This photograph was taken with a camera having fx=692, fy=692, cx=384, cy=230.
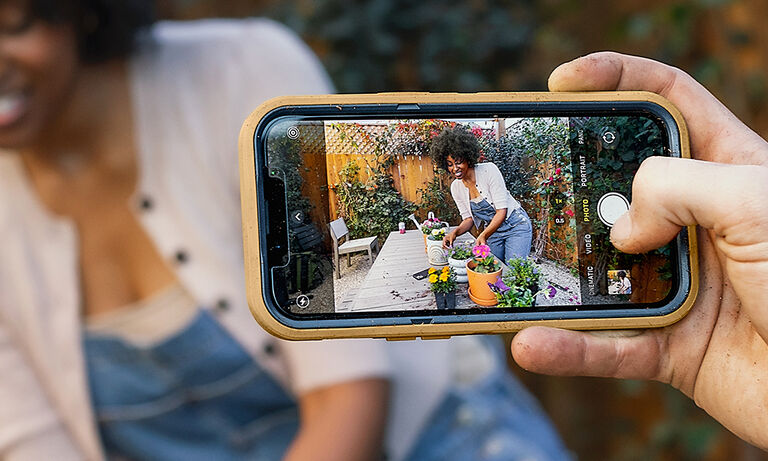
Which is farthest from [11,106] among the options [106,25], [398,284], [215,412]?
[398,284]

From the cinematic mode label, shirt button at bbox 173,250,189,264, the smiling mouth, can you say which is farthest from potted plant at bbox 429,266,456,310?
the smiling mouth

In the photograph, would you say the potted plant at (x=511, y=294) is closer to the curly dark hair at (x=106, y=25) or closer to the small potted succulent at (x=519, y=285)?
the small potted succulent at (x=519, y=285)

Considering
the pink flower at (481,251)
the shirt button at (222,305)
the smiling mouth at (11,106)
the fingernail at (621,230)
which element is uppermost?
the smiling mouth at (11,106)

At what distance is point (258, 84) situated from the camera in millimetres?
949

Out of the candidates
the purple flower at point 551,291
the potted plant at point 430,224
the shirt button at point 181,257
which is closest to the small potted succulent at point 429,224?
the potted plant at point 430,224

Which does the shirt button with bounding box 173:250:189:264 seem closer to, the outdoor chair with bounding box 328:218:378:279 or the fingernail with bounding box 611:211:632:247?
the outdoor chair with bounding box 328:218:378:279

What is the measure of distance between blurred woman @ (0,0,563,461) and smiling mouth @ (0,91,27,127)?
22mm

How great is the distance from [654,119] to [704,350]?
0.65 ft

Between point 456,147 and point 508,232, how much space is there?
0.09m

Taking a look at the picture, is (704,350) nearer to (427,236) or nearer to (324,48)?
(427,236)

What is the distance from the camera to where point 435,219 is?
0.59 m

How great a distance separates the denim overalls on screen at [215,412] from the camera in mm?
914

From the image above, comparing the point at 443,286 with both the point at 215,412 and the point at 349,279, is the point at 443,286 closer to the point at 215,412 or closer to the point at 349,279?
the point at 349,279

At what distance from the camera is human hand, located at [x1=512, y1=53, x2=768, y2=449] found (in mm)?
496
